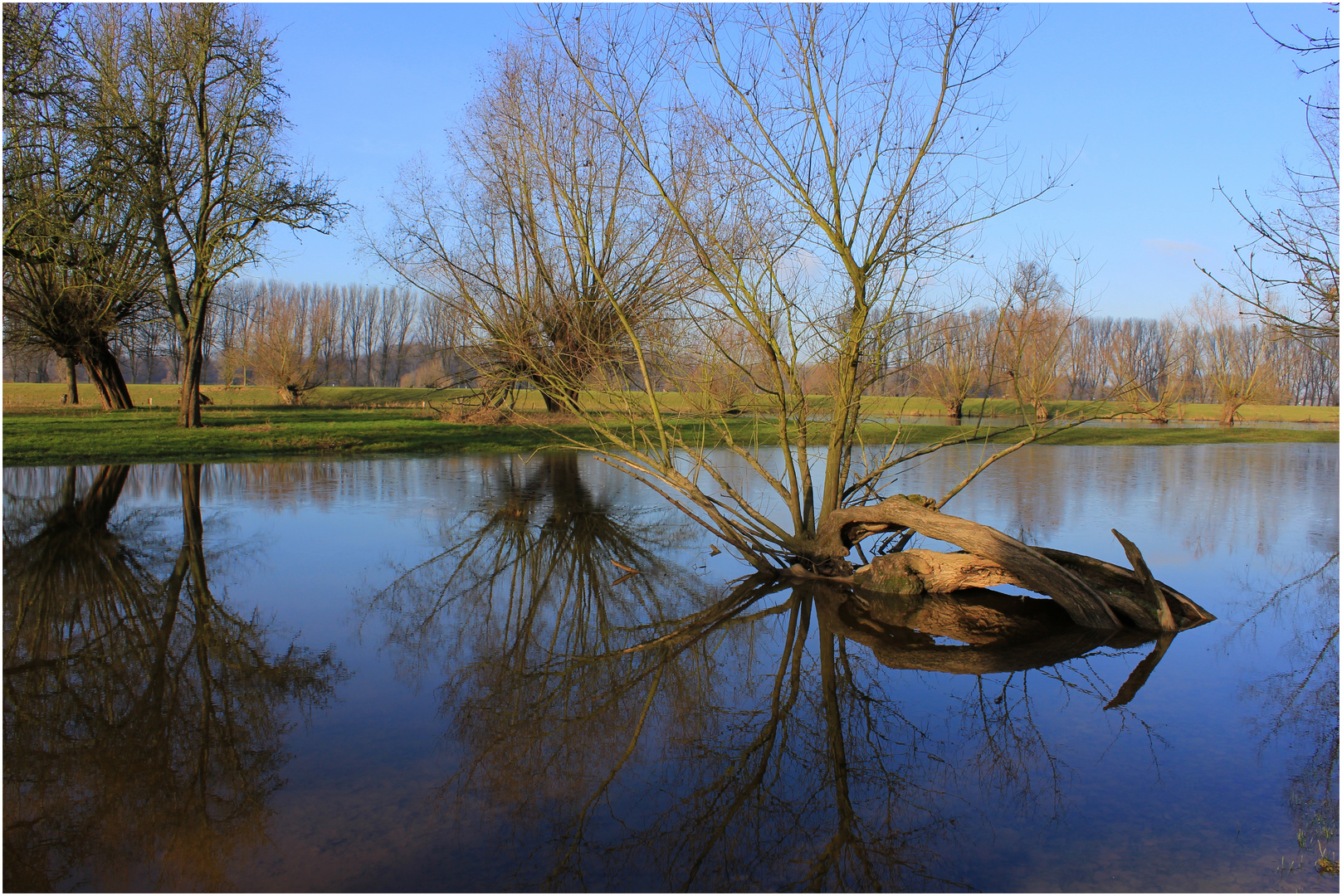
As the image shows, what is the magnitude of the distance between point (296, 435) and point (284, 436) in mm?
552

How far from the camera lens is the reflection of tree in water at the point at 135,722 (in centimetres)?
336

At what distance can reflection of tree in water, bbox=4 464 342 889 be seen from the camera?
3.36 meters

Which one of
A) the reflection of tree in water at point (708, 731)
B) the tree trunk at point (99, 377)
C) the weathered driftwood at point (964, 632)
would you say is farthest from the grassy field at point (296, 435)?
the reflection of tree in water at point (708, 731)

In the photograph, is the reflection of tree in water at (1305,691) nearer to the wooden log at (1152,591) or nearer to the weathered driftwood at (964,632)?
the wooden log at (1152,591)

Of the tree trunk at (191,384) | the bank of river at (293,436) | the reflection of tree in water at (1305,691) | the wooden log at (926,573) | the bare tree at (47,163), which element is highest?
the bare tree at (47,163)

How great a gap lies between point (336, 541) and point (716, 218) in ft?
18.5

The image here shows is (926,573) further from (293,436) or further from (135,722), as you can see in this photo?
(293,436)

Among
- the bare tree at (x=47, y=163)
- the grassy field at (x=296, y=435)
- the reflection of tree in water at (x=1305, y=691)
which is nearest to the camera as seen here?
the reflection of tree in water at (x=1305, y=691)

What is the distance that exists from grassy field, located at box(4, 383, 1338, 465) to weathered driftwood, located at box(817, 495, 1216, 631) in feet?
5.25

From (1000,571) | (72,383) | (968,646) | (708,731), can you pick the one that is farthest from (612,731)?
(72,383)

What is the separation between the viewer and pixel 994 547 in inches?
275

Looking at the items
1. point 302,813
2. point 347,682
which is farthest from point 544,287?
point 302,813

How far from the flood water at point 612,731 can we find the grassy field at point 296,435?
3280 mm

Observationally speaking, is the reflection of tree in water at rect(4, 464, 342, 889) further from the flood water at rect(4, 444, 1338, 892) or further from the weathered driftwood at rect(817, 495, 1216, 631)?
the weathered driftwood at rect(817, 495, 1216, 631)
